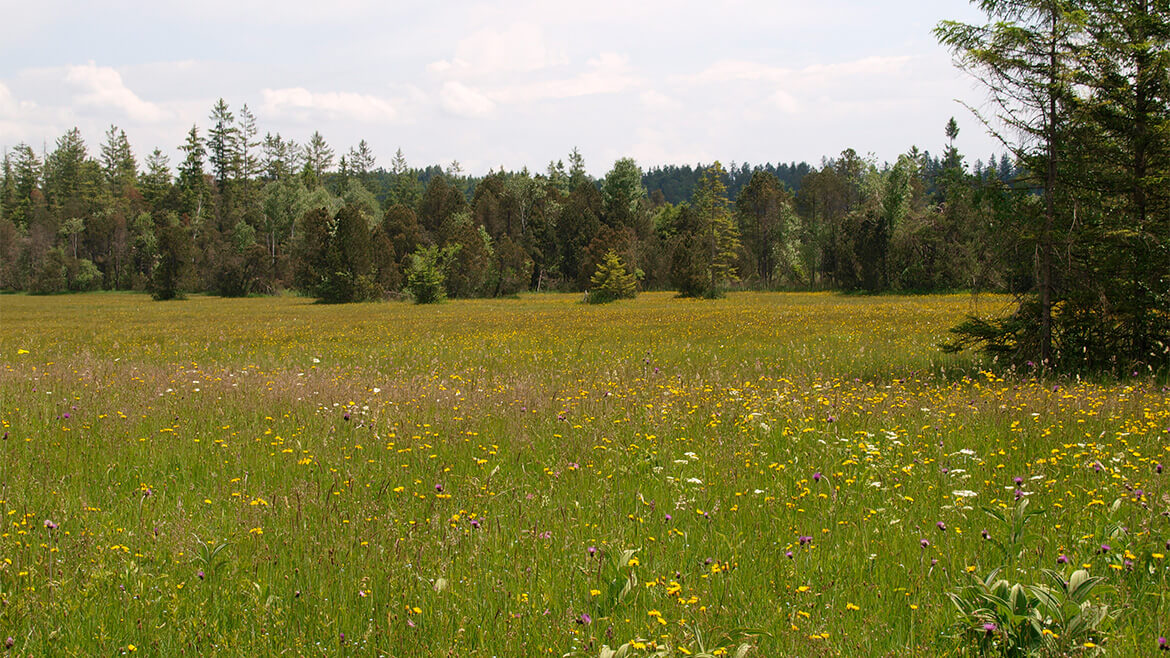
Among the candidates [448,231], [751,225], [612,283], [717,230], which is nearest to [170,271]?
[448,231]

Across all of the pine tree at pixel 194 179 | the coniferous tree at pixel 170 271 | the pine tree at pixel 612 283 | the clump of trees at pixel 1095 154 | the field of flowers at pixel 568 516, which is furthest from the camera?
the pine tree at pixel 194 179

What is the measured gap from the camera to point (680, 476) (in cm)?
556

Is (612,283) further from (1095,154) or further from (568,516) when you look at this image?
(568,516)

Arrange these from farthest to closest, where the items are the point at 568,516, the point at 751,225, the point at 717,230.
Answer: the point at 751,225
the point at 717,230
the point at 568,516

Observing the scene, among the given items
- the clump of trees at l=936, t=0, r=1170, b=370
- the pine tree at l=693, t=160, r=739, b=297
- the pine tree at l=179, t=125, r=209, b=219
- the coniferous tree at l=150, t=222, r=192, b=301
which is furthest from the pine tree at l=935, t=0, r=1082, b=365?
the pine tree at l=179, t=125, r=209, b=219

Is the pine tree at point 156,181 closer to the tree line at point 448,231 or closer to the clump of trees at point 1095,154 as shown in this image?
the tree line at point 448,231

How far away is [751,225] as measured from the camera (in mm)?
84500

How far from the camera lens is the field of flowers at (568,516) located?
10.9 ft

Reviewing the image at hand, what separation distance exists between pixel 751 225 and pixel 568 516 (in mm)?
83658

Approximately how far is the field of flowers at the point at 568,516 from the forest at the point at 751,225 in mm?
1992

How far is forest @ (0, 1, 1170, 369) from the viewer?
421 inches

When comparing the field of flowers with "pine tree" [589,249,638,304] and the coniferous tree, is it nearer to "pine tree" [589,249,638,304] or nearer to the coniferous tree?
"pine tree" [589,249,638,304]

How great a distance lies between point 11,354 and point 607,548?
18.7 metres

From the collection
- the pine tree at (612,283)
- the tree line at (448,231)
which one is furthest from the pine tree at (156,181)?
the pine tree at (612,283)
